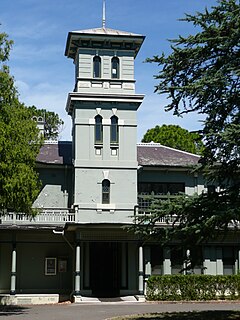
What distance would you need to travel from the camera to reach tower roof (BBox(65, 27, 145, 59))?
1293 inches

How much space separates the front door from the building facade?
0.06 meters

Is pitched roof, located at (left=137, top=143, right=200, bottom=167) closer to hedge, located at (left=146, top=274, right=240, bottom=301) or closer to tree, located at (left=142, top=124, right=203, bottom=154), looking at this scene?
hedge, located at (left=146, top=274, right=240, bottom=301)

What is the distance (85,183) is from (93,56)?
7.35 m

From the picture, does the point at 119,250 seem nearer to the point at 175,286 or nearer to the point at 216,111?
the point at 175,286

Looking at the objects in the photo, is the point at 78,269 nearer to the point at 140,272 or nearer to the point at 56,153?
the point at 140,272

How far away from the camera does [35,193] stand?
2308cm

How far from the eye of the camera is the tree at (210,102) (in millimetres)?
17016

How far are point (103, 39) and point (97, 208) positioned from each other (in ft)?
31.6

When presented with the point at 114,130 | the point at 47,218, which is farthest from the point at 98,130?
the point at 47,218

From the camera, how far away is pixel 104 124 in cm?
3269

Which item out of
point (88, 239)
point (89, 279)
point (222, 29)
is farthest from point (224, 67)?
point (89, 279)

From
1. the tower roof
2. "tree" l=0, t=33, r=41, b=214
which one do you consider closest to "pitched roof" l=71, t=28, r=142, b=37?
the tower roof

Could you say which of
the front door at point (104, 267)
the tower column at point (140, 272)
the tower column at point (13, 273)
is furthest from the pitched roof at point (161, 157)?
the tower column at point (13, 273)

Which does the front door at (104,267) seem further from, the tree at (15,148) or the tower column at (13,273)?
the tree at (15,148)
